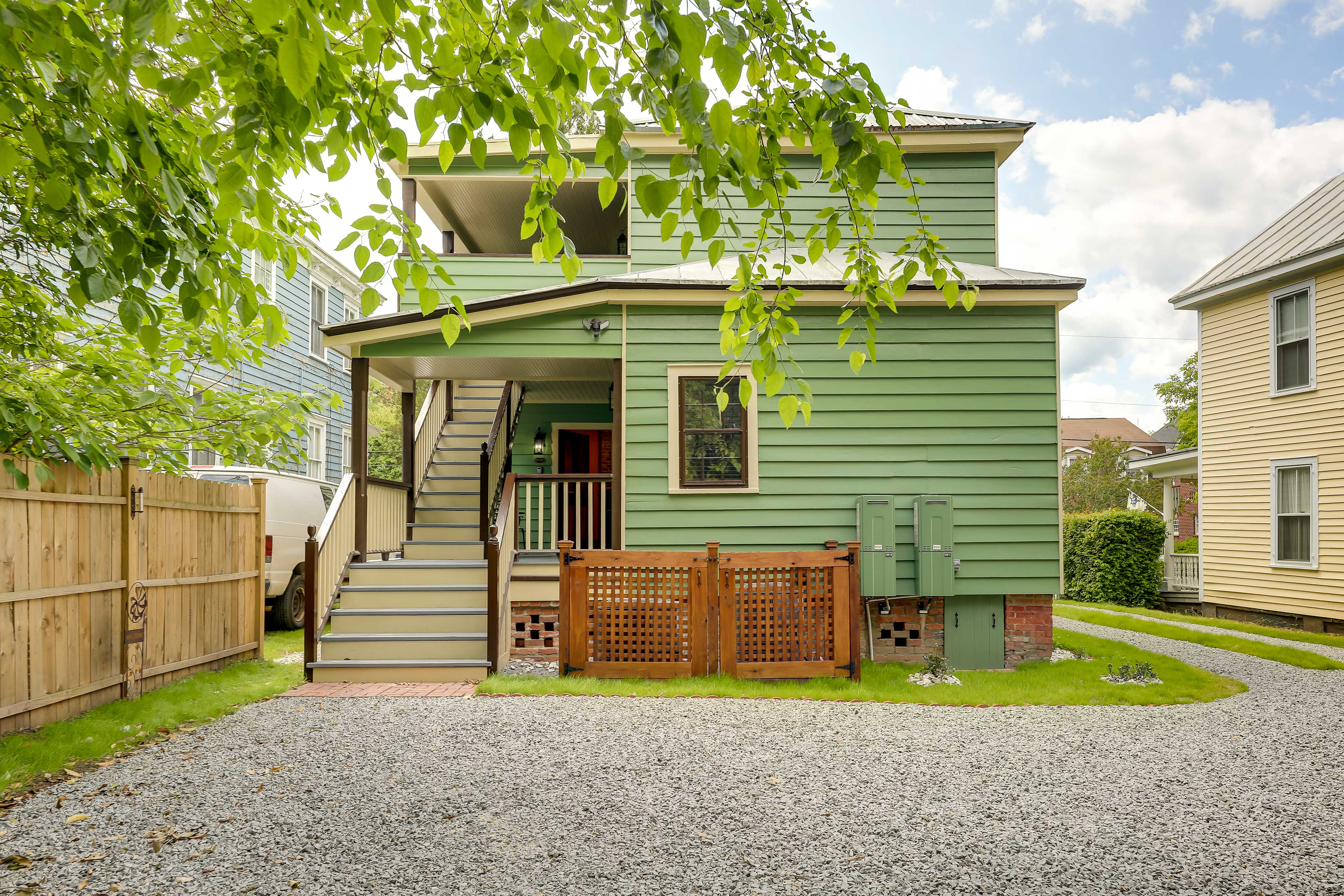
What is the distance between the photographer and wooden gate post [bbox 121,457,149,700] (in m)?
5.86

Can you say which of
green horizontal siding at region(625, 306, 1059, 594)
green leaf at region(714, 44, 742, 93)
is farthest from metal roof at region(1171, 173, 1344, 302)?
green leaf at region(714, 44, 742, 93)

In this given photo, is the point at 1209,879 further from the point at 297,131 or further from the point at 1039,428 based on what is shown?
the point at 1039,428

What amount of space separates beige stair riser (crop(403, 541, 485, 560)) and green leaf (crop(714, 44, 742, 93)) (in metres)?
8.27

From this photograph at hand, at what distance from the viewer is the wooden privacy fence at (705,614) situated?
23.3ft

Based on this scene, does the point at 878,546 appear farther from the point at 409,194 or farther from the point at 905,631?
the point at 409,194

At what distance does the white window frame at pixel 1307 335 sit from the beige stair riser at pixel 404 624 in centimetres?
1342

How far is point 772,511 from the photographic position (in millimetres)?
8445

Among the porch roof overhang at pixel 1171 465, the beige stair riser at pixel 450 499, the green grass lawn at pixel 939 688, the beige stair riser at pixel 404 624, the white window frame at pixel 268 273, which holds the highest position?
the white window frame at pixel 268 273

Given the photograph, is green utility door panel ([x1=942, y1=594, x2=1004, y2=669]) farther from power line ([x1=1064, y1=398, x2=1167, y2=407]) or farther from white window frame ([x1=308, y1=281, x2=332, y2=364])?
power line ([x1=1064, y1=398, x2=1167, y2=407])

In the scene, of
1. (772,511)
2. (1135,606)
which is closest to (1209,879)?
(772,511)

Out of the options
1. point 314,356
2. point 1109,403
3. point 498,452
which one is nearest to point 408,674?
point 498,452

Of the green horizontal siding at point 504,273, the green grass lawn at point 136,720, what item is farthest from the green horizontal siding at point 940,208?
the green grass lawn at point 136,720

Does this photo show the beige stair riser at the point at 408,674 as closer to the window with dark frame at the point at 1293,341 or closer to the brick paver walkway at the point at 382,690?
the brick paver walkway at the point at 382,690

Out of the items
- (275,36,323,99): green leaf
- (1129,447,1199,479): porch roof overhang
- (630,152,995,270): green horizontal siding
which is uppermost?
(630,152,995,270): green horizontal siding
